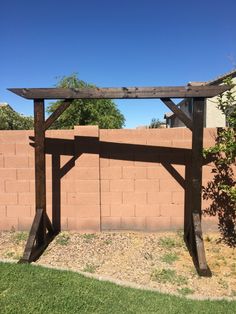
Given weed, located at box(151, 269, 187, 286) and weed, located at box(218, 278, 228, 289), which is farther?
weed, located at box(151, 269, 187, 286)

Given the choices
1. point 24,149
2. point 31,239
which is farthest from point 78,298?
point 24,149

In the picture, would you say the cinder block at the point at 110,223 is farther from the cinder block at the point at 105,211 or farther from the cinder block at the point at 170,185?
the cinder block at the point at 170,185

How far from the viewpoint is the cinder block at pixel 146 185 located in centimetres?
706

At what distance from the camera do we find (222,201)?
6.95 meters

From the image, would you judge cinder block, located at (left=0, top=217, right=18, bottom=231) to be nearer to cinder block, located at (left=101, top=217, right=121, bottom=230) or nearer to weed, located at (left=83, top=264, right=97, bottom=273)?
cinder block, located at (left=101, top=217, right=121, bottom=230)

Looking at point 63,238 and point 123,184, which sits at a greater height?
point 123,184

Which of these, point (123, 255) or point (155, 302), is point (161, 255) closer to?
point (123, 255)

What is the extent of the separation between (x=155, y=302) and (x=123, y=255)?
181 centimetres

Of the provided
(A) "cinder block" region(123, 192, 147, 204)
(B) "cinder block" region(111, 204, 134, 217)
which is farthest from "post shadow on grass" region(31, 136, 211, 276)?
(B) "cinder block" region(111, 204, 134, 217)

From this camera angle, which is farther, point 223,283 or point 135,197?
point 135,197

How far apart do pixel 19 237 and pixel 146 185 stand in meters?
2.59

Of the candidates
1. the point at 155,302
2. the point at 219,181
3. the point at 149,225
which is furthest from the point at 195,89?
the point at 155,302

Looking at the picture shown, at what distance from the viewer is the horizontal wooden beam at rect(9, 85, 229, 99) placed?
19.5 ft

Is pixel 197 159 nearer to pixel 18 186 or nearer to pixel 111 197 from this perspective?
pixel 111 197
